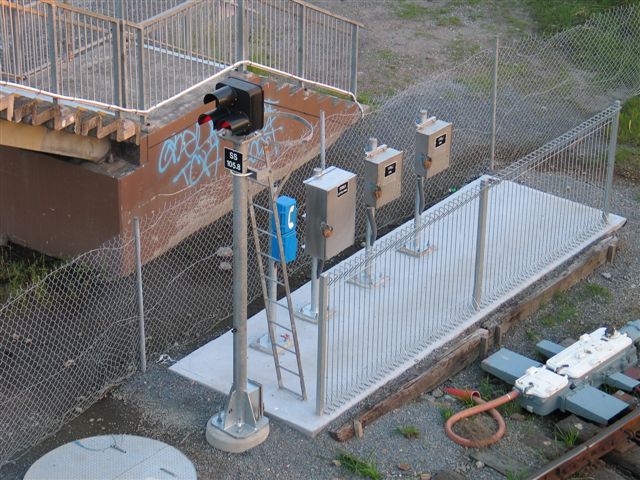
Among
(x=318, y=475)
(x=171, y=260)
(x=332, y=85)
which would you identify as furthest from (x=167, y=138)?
(x=318, y=475)

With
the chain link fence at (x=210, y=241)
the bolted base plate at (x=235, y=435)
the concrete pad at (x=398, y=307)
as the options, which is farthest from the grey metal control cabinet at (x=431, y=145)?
the bolted base plate at (x=235, y=435)

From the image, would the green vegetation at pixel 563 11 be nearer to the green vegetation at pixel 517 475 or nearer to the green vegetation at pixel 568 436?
the green vegetation at pixel 568 436

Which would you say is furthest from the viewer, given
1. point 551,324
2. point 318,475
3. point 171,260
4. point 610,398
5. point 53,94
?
point 171,260

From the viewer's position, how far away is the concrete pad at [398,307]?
1019 centimetres

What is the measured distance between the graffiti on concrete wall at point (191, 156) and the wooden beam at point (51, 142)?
676mm

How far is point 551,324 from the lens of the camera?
11.8 metres

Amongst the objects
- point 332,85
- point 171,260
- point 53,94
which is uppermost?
point 53,94

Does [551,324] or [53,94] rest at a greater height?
[53,94]

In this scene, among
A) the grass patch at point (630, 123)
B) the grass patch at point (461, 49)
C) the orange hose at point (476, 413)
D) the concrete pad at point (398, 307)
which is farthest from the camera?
the grass patch at point (461, 49)

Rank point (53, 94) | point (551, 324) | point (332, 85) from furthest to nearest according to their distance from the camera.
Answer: point (332, 85)
point (551, 324)
point (53, 94)

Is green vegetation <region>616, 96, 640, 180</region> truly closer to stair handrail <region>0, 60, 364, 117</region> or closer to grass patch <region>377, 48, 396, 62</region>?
stair handrail <region>0, 60, 364, 117</region>

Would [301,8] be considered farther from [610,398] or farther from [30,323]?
[610,398]

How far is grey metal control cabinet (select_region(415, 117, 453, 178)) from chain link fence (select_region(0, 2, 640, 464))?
143 centimetres

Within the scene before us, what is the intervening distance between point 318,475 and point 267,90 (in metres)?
5.27
